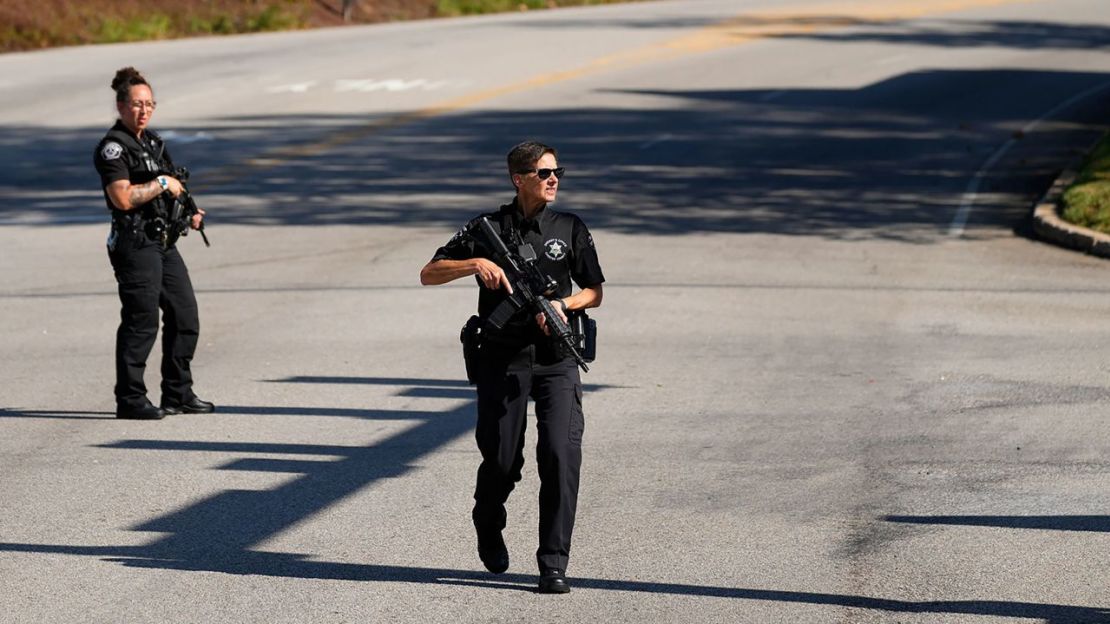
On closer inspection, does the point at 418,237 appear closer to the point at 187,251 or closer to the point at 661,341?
the point at 187,251

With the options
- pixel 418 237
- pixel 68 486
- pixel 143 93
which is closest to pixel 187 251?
pixel 418 237

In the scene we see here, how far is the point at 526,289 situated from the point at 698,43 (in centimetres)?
3492

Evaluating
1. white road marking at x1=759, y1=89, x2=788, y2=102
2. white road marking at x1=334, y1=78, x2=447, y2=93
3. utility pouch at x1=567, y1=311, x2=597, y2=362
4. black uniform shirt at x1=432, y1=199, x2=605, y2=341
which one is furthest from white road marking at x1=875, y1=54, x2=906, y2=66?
utility pouch at x1=567, y1=311, x2=597, y2=362

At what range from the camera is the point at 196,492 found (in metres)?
9.17

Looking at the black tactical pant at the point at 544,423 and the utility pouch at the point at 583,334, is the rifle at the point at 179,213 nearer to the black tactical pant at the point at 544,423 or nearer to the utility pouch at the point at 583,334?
the black tactical pant at the point at 544,423

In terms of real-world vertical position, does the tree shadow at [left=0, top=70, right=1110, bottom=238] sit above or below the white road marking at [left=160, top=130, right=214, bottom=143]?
above

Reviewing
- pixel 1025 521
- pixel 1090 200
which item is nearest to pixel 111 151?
pixel 1025 521

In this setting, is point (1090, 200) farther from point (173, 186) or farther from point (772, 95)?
point (772, 95)

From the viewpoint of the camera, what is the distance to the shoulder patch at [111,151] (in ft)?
34.6

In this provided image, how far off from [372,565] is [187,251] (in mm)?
10709

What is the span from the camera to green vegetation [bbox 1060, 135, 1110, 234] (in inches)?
719

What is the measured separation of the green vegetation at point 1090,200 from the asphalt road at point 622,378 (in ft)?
2.12

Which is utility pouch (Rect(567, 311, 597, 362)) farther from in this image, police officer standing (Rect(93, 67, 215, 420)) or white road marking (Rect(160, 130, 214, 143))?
white road marking (Rect(160, 130, 214, 143))

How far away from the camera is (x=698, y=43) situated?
41.4m
